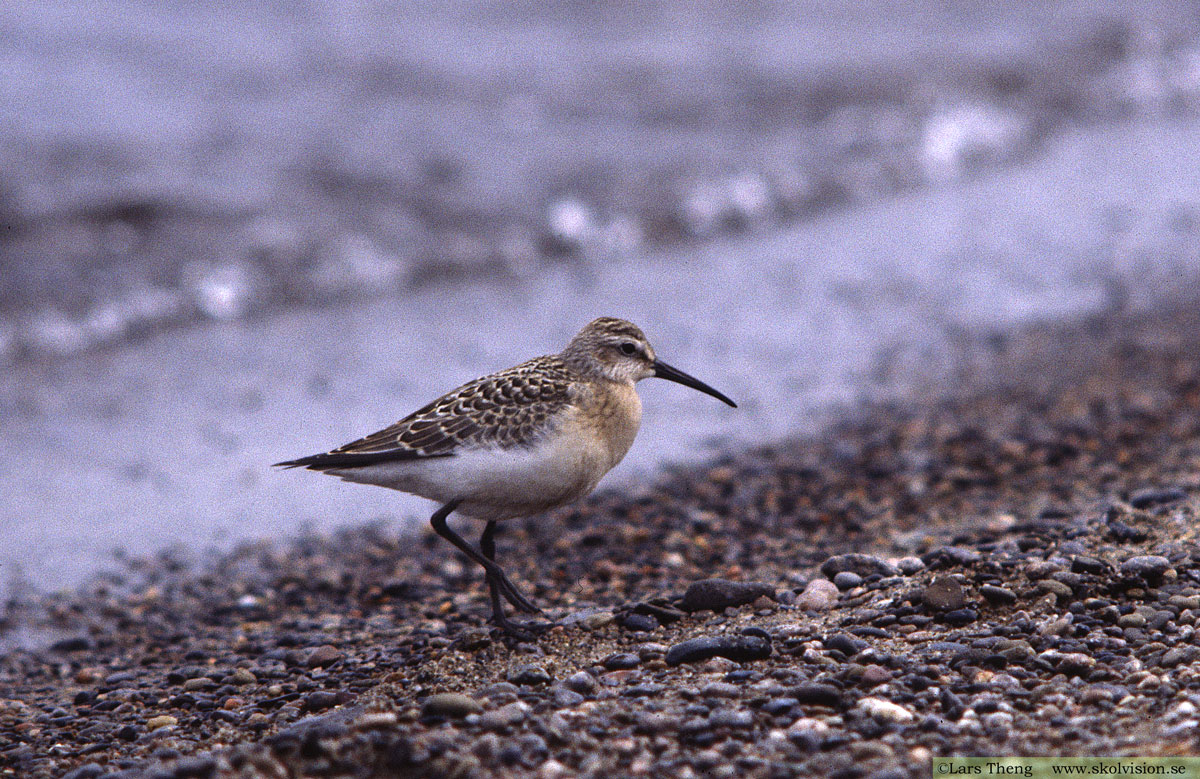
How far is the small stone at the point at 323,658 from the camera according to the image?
625 cm

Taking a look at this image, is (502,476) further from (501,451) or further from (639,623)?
(639,623)

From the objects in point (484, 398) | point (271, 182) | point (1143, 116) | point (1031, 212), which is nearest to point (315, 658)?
point (484, 398)

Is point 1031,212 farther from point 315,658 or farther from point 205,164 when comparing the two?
point 315,658

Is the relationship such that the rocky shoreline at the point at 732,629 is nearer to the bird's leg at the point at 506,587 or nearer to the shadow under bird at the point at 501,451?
the bird's leg at the point at 506,587

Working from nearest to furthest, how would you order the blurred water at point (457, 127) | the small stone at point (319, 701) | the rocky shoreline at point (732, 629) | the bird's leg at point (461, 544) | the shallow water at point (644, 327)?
the rocky shoreline at point (732, 629) → the small stone at point (319, 701) → the bird's leg at point (461, 544) → the shallow water at point (644, 327) → the blurred water at point (457, 127)

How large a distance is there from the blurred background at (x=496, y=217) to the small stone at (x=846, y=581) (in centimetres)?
304

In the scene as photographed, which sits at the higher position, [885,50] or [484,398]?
[885,50]

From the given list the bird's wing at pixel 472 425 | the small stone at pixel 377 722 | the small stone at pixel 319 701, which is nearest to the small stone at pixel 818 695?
the small stone at pixel 377 722

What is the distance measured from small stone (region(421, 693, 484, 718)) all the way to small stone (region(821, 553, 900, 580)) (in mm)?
2257

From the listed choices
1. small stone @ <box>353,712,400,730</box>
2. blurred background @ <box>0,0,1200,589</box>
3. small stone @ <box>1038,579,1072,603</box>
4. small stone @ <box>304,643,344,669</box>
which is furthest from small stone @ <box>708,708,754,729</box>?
blurred background @ <box>0,0,1200,589</box>

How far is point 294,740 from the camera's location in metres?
4.50

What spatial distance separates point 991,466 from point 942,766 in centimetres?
479

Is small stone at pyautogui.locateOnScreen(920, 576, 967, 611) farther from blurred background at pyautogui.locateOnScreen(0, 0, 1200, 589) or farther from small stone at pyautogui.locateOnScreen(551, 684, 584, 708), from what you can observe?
blurred background at pyautogui.locateOnScreen(0, 0, 1200, 589)

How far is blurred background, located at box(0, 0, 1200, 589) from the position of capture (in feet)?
33.2
